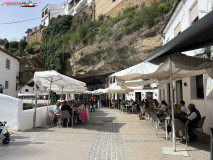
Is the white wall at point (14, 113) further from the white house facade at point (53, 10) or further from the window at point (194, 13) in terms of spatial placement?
the white house facade at point (53, 10)

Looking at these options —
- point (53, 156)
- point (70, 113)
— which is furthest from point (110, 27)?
point (53, 156)

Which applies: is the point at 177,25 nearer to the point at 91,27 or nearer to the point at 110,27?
the point at 110,27

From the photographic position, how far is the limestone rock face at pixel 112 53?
19.2 meters

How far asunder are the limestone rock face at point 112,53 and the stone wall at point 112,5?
22.8 feet

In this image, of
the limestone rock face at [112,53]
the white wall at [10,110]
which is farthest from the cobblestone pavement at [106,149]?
the limestone rock face at [112,53]

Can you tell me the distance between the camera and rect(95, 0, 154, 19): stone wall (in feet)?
86.1

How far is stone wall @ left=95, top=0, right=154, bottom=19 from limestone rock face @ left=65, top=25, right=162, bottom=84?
6.95 meters

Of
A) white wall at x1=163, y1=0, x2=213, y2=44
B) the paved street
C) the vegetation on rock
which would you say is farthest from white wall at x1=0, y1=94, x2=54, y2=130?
the vegetation on rock

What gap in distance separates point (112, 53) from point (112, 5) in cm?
1180

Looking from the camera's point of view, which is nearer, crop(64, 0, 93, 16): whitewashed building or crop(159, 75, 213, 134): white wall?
crop(159, 75, 213, 134): white wall

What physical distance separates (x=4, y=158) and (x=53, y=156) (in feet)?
3.49

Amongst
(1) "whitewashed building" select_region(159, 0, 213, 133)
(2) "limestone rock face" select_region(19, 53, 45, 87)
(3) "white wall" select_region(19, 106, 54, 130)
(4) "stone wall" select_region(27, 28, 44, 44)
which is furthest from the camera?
(4) "stone wall" select_region(27, 28, 44, 44)

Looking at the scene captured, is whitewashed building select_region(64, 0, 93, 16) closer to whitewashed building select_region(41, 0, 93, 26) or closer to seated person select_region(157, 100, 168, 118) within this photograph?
whitewashed building select_region(41, 0, 93, 26)

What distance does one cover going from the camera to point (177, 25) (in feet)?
39.4
